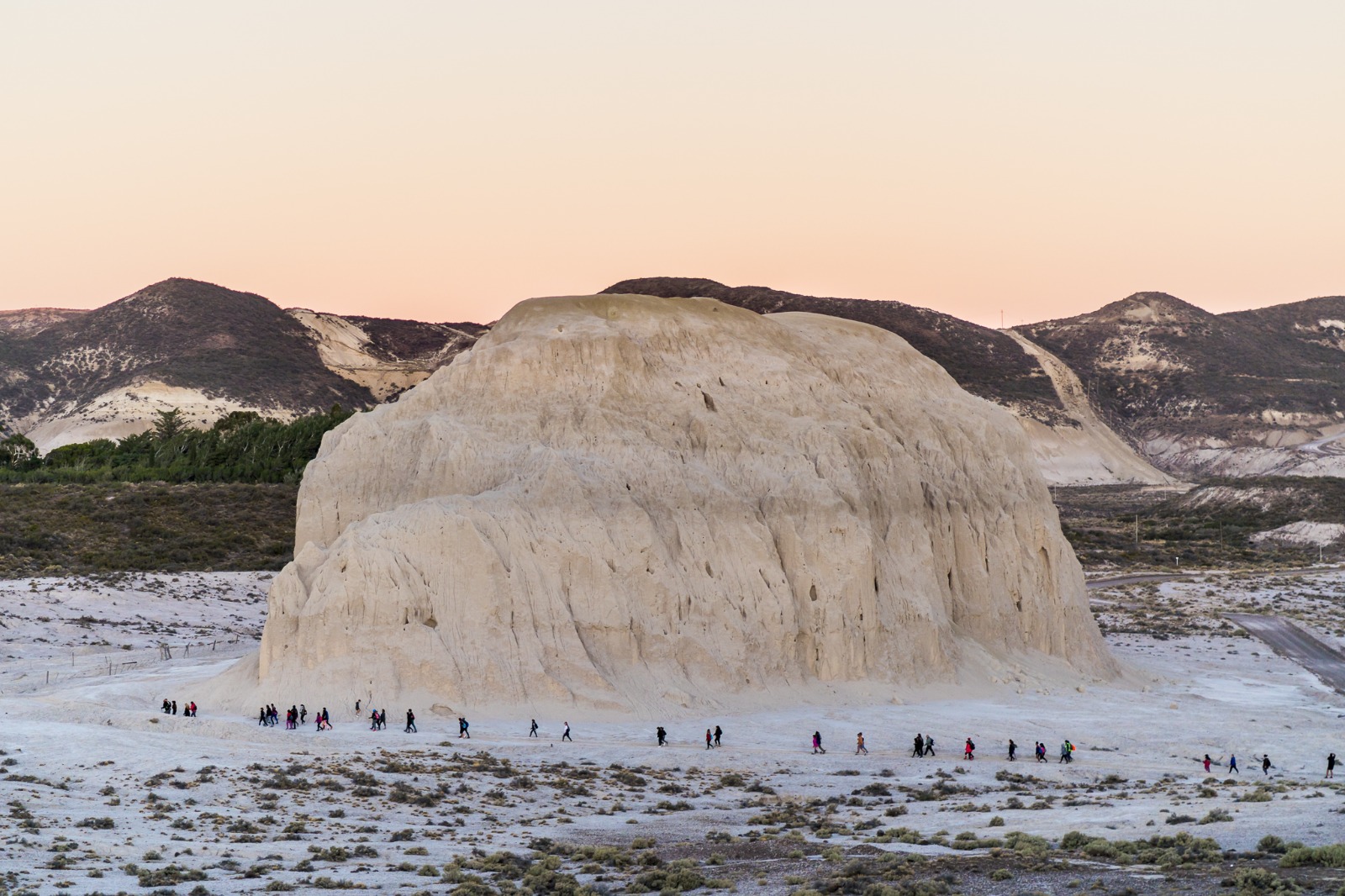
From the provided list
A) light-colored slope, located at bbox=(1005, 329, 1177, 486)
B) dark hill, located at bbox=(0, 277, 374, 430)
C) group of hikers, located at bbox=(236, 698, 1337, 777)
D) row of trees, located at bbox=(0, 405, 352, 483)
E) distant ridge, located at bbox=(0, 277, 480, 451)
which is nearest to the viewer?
group of hikers, located at bbox=(236, 698, 1337, 777)

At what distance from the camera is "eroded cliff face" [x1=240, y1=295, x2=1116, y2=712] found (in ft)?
115

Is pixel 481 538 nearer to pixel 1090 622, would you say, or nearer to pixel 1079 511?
pixel 1090 622

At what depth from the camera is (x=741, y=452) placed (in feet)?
134

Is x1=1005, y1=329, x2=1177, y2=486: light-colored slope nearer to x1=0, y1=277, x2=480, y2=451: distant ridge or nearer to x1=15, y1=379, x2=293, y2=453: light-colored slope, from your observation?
x1=0, y1=277, x2=480, y2=451: distant ridge

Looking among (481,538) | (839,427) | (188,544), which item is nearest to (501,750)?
(481,538)

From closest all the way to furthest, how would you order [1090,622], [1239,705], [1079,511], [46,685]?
[46,685] → [1239,705] → [1090,622] → [1079,511]

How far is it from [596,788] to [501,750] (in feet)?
11.0

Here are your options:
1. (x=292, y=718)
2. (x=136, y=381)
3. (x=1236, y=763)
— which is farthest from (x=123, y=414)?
(x=1236, y=763)

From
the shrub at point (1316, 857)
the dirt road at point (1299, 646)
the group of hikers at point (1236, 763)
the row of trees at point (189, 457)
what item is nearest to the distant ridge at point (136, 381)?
the row of trees at point (189, 457)

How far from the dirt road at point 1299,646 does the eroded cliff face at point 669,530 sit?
43.2 feet

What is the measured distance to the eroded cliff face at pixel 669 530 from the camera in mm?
34969

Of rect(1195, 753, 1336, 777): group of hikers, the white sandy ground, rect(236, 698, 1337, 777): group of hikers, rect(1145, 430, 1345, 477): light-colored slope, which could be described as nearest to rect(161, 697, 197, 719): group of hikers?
rect(236, 698, 1337, 777): group of hikers

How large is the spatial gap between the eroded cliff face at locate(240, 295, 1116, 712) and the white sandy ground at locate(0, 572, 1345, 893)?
1.66 m

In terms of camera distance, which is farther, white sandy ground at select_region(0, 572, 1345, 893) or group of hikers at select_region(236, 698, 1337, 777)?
group of hikers at select_region(236, 698, 1337, 777)
